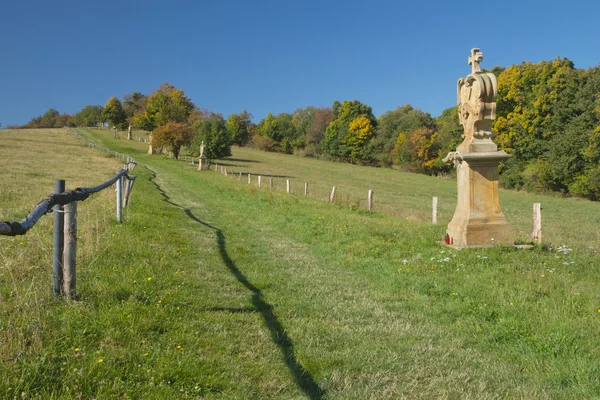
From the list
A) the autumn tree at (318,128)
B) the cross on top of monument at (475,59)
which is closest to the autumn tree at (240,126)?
the autumn tree at (318,128)

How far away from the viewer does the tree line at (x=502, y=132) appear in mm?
39625

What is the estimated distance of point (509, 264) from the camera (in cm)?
707

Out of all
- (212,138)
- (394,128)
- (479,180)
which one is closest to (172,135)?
(212,138)

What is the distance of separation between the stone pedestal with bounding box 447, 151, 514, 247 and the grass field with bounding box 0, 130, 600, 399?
0.54 meters

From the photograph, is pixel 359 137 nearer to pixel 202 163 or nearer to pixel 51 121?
pixel 202 163

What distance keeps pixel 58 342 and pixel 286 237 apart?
767 cm

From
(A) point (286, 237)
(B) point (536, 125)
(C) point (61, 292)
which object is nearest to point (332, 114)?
(B) point (536, 125)

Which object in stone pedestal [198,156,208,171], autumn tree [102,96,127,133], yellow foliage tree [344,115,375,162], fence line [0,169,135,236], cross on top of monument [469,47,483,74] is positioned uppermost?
autumn tree [102,96,127,133]

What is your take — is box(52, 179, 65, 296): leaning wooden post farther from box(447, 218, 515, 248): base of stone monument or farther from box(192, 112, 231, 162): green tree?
box(192, 112, 231, 162): green tree

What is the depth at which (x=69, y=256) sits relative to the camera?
4336mm

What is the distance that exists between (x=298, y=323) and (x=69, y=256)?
2494 mm

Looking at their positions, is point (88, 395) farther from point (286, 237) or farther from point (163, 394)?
point (286, 237)

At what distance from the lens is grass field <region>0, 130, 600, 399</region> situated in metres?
3.27

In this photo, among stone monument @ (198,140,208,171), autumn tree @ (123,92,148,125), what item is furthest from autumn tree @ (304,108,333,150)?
stone monument @ (198,140,208,171)
